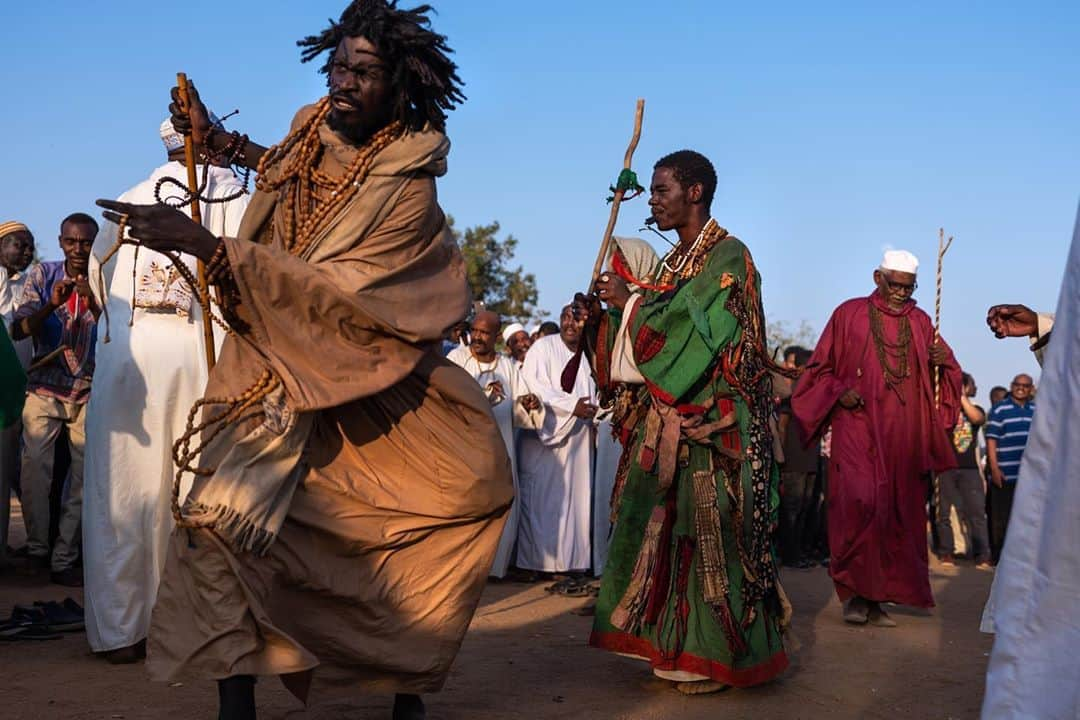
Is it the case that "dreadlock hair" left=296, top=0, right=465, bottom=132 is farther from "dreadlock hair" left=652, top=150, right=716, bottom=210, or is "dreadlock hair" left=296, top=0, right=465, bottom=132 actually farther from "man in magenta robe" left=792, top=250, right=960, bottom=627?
"man in magenta robe" left=792, top=250, right=960, bottom=627

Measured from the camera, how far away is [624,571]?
694 cm

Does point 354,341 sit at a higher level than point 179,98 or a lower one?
lower

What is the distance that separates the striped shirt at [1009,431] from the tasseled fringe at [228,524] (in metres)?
11.7

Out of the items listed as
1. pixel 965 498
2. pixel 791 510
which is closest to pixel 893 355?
pixel 791 510

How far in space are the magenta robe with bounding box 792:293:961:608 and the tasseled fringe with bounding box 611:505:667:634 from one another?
3.24m

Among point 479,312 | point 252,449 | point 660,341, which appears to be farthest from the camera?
point 479,312

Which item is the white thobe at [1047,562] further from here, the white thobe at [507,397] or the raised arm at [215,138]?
the white thobe at [507,397]

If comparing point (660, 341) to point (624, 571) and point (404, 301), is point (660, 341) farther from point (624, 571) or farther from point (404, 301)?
point (404, 301)

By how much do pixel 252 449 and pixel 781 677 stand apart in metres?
3.69

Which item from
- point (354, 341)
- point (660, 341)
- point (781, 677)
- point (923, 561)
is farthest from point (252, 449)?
point (923, 561)

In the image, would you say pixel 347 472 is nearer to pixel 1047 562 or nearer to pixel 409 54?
pixel 409 54

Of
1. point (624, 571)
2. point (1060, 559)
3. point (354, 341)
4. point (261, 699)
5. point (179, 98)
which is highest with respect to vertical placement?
point (179, 98)

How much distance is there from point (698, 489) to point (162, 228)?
3252 millimetres

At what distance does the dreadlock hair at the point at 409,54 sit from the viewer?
5.28 meters
